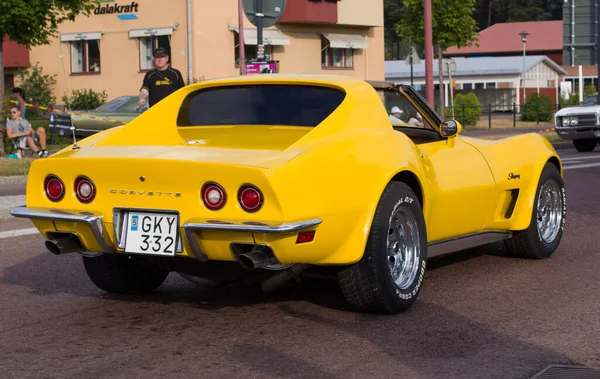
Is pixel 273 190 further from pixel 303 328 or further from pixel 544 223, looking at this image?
pixel 544 223

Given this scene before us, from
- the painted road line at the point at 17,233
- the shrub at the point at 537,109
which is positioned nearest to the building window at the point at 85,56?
the shrub at the point at 537,109

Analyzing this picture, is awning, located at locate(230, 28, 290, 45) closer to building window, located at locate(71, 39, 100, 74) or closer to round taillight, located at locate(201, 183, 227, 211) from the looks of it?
building window, located at locate(71, 39, 100, 74)

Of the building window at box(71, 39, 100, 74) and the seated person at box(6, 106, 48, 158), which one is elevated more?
the building window at box(71, 39, 100, 74)

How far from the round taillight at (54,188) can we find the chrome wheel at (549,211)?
3806mm

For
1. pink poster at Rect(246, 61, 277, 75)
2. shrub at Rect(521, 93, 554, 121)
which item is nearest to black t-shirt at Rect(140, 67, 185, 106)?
pink poster at Rect(246, 61, 277, 75)

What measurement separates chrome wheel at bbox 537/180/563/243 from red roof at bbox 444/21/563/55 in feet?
306

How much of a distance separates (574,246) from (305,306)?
Result: 3.30 meters

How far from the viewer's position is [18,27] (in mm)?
21969

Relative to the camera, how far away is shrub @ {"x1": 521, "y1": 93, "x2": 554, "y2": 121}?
46806 millimetres

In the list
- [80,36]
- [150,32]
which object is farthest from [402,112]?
[80,36]

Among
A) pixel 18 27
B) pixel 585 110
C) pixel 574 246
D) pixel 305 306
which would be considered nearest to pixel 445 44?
pixel 585 110

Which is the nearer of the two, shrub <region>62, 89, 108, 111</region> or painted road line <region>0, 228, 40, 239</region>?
painted road line <region>0, 228, 40, 239</region>

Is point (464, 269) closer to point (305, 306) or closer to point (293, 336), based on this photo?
point (305, 306)

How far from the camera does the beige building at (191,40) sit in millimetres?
40250
